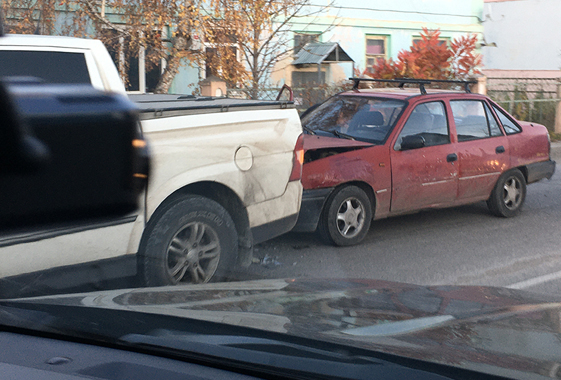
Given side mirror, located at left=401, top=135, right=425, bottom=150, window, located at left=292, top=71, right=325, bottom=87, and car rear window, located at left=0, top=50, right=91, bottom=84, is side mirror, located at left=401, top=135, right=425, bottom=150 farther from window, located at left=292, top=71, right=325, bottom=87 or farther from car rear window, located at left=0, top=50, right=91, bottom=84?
window, located at left=292, top=71, right=325, bottom=87

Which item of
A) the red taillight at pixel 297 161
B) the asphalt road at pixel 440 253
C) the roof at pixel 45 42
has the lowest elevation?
the asphalt road at pixel 440 253

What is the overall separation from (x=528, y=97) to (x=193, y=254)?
14.8 metres

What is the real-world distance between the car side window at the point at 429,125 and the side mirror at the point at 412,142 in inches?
1.9

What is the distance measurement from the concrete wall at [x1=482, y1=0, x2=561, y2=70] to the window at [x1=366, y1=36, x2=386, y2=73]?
401 inches

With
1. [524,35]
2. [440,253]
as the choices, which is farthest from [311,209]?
[524,35]

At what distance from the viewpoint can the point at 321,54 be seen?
1581 centimetres

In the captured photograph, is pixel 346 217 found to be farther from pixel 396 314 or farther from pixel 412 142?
pixel 396 314

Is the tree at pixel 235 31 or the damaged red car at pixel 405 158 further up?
the tree at pixel 235 31

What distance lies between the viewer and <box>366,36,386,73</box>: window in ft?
61.5

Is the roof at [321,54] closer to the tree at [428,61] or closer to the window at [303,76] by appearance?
the window at [303,76]

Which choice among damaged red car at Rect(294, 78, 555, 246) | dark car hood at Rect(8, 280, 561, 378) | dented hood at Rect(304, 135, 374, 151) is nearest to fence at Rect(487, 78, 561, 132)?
damaged red car at Rect(294, 78, 555, 246)

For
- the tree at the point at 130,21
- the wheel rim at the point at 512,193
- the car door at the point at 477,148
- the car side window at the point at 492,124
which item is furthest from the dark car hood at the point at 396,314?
the tree at the point at 130,21

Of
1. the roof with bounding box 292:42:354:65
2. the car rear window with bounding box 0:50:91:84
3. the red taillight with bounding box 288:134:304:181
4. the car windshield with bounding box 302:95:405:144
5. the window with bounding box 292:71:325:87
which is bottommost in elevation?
the red taillight with bounding box 288:134:304:181

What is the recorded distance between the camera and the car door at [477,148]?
7453 mm
